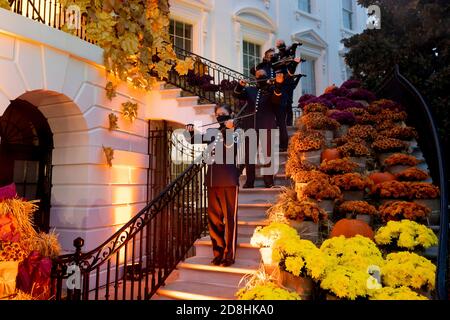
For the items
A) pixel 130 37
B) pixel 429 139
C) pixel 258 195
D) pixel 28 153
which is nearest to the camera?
pixel 258 195

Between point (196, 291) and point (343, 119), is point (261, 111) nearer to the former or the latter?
point (343, 119)

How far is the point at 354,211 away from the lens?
512cm

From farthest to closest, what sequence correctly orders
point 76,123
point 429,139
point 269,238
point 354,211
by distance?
point 76,123 → point 429,139 → point 354,211 → point 269,238

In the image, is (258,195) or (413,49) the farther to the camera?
(413,49)

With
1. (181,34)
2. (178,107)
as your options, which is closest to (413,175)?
(178,107)

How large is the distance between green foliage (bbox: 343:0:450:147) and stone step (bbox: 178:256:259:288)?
586cm

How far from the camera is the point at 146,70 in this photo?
7875 millimetres

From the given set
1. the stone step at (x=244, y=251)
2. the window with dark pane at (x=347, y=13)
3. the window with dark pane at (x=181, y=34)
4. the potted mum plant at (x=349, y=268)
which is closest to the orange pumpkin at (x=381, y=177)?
the potted mum plant at (x=349, y=268)

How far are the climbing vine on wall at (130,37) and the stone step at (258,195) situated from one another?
10.6ft

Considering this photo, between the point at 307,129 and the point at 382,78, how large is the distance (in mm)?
4181

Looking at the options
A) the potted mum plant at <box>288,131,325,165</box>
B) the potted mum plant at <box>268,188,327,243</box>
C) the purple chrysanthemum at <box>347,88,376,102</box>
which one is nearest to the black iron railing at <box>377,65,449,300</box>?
the purple chrysanthemum at <box>347,88,376,102</box>

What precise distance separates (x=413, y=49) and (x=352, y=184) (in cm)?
550

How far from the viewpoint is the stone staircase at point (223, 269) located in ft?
15.0
